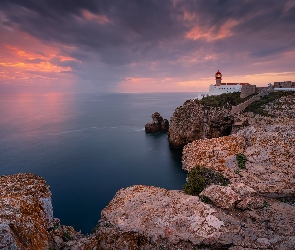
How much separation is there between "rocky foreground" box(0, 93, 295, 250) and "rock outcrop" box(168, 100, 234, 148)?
3164cm

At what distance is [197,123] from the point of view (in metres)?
59.0

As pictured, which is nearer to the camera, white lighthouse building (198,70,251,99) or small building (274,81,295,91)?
small building (274,81,295,91)

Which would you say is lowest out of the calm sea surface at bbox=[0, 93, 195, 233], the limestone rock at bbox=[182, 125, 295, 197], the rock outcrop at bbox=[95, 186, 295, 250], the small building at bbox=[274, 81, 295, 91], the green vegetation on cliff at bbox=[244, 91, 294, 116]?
the calm sea surface at bbox=[0, 93, 195, 233]

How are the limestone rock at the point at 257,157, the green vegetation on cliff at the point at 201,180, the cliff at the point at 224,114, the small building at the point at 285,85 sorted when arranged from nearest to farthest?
the limestone rock at the point at 257,157
the green vegetation on cliff at the point at 201,180
the cliff at the point at 224,114
the small building at the point at 285,85

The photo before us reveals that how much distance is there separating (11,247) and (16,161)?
50.5m

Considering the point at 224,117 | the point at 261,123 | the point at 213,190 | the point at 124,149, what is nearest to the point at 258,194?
the point at 213,190

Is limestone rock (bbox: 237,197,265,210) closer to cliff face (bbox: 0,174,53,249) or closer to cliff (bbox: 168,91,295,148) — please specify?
cliff face (bbox: 0,174,53,249)

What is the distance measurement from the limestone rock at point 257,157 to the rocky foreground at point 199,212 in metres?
0.08

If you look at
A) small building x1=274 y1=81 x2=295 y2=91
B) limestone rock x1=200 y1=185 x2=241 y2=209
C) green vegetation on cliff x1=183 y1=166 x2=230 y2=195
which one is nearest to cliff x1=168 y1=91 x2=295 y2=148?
small building x1=274 y1=81 x2=295 y2=91

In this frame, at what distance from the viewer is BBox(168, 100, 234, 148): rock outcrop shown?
54.7 meters

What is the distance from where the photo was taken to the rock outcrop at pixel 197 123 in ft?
180

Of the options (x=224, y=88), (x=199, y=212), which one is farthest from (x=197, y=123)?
(x=199, y=212)

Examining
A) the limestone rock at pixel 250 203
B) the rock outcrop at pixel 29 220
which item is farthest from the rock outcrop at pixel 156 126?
the rock outcrop at pixel 29 220

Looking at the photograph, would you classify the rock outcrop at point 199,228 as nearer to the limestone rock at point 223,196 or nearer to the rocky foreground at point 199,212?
the rocky foreground at point 199,212
